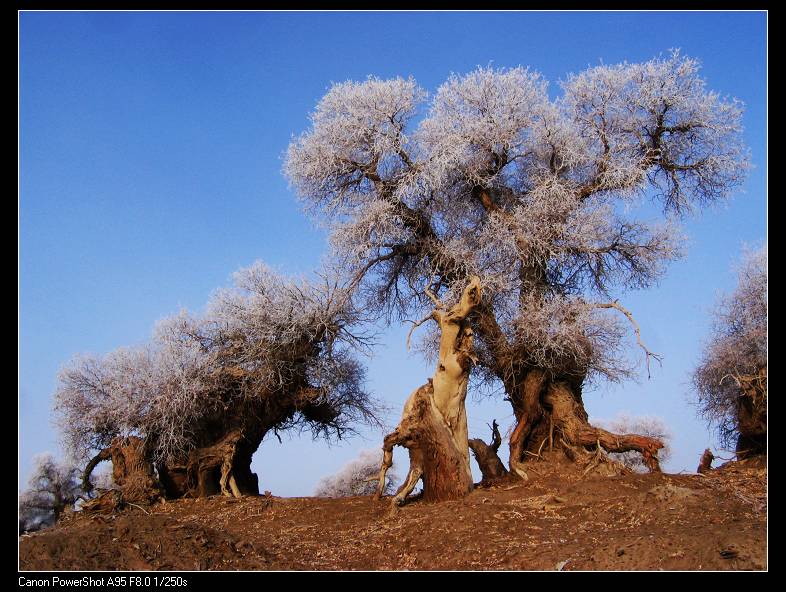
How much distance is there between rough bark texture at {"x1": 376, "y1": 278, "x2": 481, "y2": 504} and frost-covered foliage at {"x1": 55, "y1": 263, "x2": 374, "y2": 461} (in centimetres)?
361

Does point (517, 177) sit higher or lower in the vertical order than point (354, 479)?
higher

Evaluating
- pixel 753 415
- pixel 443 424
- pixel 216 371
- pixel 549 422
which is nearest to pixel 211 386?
pixel 216 371

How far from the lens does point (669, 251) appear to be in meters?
18.0

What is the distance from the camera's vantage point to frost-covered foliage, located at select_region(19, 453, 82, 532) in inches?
965

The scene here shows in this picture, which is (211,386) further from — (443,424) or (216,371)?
(443,424)

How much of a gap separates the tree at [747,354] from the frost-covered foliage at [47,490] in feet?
64.2

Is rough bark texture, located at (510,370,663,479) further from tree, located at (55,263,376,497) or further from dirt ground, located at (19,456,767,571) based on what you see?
tree, located at (55,263,376,497)

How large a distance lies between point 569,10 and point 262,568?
979 centimetres

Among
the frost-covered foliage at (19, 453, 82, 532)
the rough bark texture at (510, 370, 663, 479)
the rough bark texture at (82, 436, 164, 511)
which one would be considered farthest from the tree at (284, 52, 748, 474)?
the frost-covered foliage at (19, 453, 82, 532)

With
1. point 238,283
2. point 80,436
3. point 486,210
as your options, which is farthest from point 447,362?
point 80,436

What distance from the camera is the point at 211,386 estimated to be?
1803 centimetres

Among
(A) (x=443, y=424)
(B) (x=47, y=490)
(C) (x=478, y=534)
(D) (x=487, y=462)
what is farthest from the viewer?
(B) (x=47, y=490)

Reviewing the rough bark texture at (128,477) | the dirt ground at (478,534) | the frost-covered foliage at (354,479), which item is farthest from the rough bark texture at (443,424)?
the frost-covered foliage at (354,479)

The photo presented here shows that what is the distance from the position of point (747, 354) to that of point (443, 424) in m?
8.32
